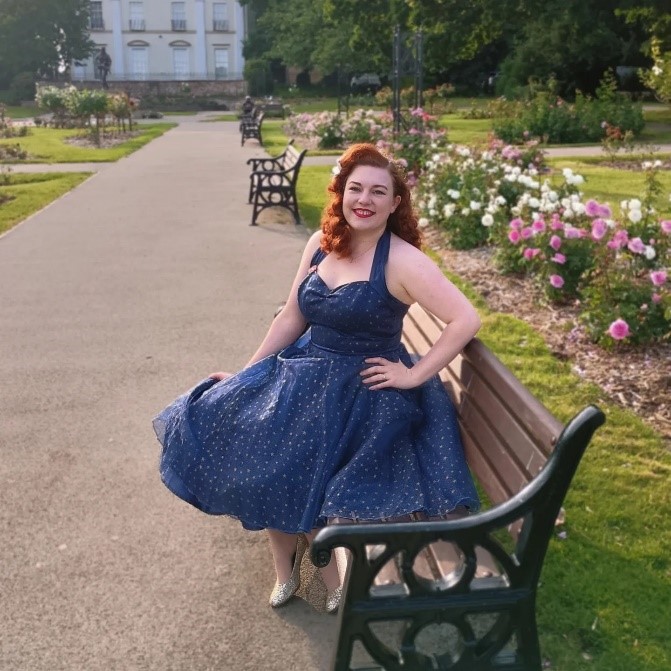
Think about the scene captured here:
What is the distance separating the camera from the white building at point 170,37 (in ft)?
228

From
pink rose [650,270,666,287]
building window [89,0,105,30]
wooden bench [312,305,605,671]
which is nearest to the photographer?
wooden bench [312,305,605,671]

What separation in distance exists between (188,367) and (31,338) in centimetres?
145

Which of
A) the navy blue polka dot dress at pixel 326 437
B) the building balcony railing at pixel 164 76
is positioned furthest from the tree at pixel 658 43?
the building balcony railing at pixel 164 76

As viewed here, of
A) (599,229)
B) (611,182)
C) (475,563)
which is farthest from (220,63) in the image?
(475,563)

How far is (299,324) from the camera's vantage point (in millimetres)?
3312

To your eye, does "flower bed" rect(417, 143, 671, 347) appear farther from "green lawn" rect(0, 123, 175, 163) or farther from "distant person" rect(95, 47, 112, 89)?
"distant person" rect(95, 47, 112, 89)

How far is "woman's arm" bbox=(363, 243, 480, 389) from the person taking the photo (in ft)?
9.12

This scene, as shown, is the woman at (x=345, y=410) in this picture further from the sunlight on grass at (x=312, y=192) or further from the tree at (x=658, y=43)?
the tree at (x=658, y=43)

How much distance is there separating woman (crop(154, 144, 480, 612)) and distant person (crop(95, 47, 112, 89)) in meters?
61.6

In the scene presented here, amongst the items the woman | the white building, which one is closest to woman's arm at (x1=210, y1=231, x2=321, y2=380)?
the woman

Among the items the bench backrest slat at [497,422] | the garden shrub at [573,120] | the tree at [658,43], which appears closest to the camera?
the bench backrest slat at [497,422]

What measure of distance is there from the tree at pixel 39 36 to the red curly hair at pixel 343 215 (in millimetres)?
62823

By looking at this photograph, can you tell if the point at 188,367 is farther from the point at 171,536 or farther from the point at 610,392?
the point at 610,392

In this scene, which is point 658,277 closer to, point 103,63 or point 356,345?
point 356,345
